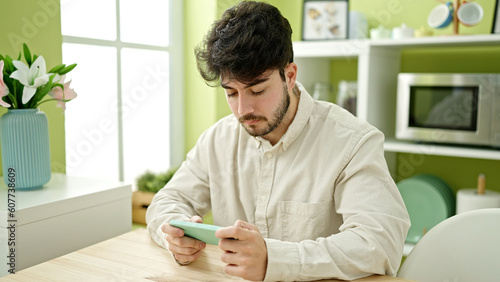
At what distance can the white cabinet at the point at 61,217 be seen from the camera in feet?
4.09

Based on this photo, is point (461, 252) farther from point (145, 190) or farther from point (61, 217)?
point (145, 190)

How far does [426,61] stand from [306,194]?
1.59 m

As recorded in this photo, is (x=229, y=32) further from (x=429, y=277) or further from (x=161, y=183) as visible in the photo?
(x=161, y=183)

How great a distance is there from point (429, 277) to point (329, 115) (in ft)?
1.61

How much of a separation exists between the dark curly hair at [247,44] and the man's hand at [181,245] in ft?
1.35

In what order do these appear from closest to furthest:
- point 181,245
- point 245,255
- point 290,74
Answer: point 245,255
point 181,245
point 290,74

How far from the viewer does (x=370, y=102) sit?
2.33 m

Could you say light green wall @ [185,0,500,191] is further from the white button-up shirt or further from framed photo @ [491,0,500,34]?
the white button-up shirt

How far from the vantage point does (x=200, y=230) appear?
0.99m

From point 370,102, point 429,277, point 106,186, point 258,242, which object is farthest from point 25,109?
point 370,102

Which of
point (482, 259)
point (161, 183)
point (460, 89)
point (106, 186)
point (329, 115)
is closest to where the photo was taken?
point (482, 259)

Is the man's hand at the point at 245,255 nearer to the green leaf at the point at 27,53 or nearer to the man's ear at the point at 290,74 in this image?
the man's ear at the point at 290,74
